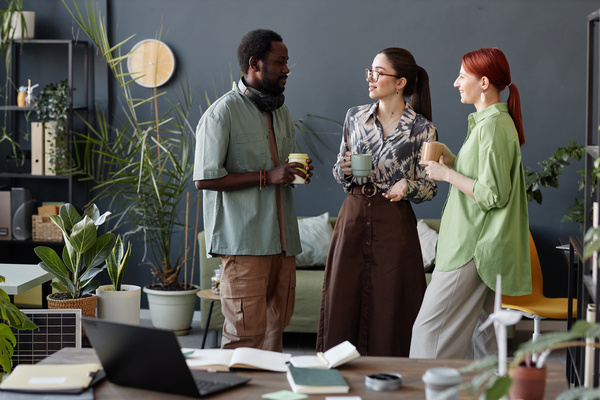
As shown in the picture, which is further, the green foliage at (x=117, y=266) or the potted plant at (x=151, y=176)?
the potted plant at (x=151, y=176)

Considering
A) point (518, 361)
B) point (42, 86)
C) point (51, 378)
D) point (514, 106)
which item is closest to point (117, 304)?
point (51, 378)

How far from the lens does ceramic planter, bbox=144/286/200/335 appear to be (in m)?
4.77

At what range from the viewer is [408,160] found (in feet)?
9.59

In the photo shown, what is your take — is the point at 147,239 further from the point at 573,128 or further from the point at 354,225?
the point at 573,128

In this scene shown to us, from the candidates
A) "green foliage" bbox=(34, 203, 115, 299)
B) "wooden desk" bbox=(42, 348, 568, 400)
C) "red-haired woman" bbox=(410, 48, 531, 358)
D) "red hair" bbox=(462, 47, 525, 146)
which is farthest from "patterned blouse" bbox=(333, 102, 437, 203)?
"green foliage" bbox=(34, 203, 115, 299)

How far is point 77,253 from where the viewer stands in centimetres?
345

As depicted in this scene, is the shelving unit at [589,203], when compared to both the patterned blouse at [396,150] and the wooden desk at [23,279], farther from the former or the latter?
the wooden desk at [23,279]

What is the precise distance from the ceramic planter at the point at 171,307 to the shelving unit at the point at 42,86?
3.31 ft

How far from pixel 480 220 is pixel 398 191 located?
0.37 m

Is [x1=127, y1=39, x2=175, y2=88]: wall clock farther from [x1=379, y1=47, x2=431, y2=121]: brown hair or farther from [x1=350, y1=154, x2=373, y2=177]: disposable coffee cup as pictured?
[x1=350, y1=154, x2=373, y2=177]: disposable coffee cup

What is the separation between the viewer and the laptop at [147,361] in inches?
59.9

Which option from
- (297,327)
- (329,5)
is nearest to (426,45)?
(329,5)

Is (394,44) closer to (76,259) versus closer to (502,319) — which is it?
(76,259)

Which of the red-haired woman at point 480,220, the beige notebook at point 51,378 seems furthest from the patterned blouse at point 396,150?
the beige notebook at point 51,378
